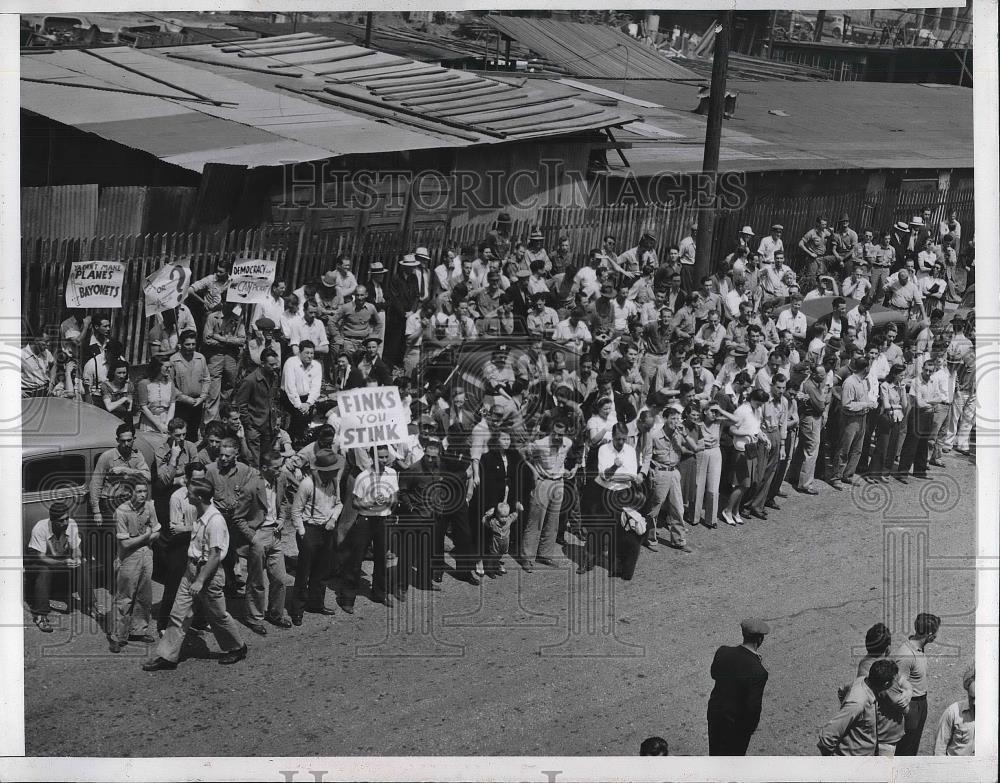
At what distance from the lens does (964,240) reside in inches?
742

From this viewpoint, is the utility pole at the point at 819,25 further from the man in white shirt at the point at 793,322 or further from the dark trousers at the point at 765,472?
the dark trousers at the point at 765,472

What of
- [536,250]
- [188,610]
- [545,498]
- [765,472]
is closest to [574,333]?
[536,250]

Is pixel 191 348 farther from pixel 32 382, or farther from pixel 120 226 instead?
pixel 120 226

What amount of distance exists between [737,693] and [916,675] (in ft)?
4.68

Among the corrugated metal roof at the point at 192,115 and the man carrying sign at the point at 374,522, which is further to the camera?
the corrugated metal roof at the point at 192,115

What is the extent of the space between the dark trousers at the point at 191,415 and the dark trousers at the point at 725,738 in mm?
5304

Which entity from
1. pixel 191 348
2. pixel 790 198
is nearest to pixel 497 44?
pixel 790 198

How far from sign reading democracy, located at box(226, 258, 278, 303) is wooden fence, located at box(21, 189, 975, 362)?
303mm

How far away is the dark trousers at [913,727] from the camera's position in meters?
9.48

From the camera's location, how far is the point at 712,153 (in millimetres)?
15586

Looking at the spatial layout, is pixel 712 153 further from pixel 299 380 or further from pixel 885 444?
pixel 299 380

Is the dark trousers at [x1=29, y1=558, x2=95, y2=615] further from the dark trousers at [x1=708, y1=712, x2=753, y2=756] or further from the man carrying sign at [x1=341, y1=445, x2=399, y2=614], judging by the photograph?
the dark trousers at [x1=708, y1=712, x2=753, y2=756]

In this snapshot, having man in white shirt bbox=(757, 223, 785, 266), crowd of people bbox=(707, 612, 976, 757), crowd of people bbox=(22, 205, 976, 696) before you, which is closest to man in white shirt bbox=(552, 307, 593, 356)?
crowd of people bbox=(22, 205, 976, 696)

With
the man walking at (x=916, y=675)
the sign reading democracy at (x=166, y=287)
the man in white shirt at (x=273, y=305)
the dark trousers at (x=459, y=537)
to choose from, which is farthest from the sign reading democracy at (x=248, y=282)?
the man walking at (x=916, y=675)
